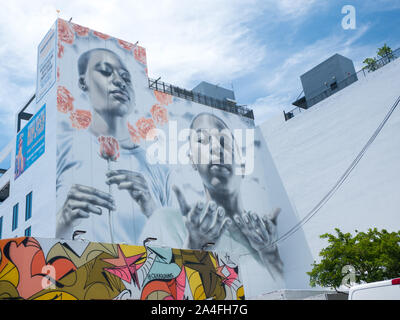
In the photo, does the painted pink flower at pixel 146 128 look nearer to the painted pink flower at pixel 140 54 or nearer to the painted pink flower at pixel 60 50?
the painted pink flower at pixel 140 54

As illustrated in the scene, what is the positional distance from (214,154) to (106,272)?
25.3 metres

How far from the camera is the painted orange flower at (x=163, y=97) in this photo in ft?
Answer: 133

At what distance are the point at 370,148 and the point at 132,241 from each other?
2241 centimetres

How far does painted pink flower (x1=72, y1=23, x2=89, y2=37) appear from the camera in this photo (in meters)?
36.8

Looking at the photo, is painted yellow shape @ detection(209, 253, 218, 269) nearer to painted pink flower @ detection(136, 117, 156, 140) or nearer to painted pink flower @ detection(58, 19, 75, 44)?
painted pink flower @ detection(136, 117, 156, 140)

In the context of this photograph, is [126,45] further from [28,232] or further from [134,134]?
[28,232]

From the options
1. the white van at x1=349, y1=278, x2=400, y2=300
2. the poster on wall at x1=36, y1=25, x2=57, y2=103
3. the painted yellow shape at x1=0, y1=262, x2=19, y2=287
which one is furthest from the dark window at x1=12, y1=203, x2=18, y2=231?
the white van at x1=349, y1=278, x2=400, y2=300

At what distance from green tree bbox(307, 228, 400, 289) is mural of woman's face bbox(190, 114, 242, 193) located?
15.6m

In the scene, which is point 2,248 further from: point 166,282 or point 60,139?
point 60,139

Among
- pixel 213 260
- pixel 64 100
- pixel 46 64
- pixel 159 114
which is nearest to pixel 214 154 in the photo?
pixel 159 114

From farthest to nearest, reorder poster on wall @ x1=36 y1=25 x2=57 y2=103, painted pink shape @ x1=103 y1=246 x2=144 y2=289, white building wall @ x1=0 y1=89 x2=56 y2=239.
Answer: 1. poster on wall @ x1=36 y1=25 x2=57 y2=103
2. white building wall @ x1=0 y1=89 x2=56 y2=239
3. painted pink shape @ x1=103 y1=246 x2=144 y2=289

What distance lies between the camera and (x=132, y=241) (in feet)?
107

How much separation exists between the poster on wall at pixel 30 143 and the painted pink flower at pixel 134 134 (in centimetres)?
705
